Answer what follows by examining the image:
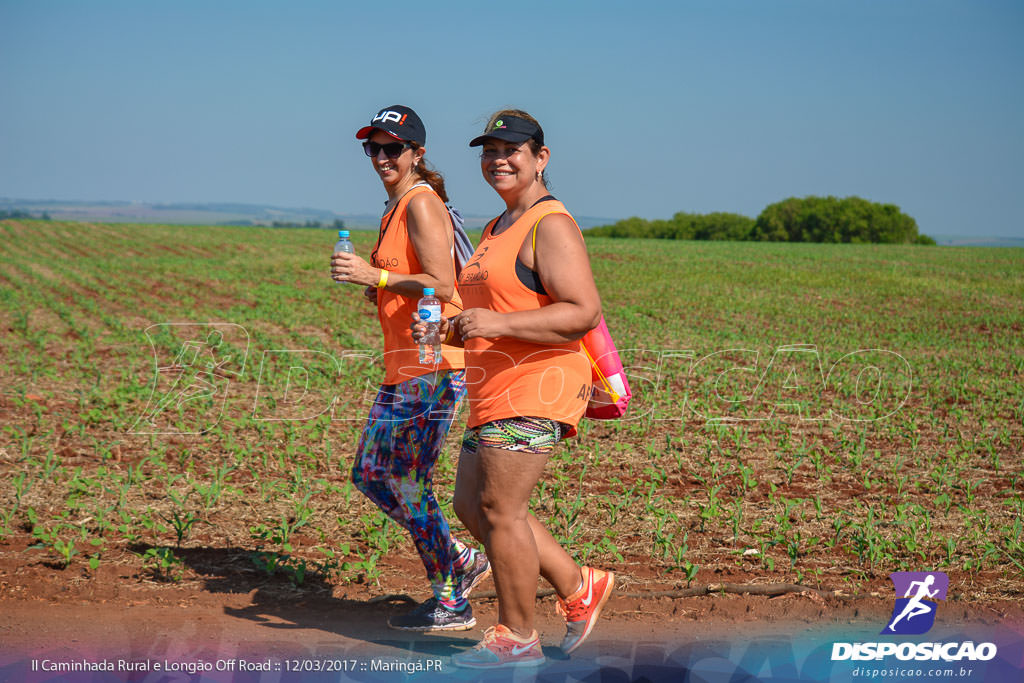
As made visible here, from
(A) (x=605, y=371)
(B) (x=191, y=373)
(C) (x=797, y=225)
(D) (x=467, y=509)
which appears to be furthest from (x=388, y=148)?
(C) (x=797, y=225)

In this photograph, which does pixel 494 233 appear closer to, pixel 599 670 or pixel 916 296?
pixel 599 670

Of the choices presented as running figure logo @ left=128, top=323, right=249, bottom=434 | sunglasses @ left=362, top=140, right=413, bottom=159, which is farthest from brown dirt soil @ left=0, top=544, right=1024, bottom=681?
running figure logo @ left=128, top=323, right=249, bottom=434

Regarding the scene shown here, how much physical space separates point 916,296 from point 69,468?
23412 mm

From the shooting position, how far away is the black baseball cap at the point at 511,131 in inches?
132

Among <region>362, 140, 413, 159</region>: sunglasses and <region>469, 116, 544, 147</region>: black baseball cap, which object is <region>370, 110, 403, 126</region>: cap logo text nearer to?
<region>362, 140, 413, 159</region>: sunglasses

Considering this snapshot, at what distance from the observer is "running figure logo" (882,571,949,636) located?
4324 millimetres

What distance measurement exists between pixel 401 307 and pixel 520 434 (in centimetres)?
102

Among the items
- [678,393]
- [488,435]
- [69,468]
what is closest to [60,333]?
[69,468]

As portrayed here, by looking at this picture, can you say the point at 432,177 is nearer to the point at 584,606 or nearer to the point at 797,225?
the point at 584,606

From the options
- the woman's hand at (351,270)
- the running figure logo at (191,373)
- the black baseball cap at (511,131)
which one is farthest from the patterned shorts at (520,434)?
the running figure logo at (191,373)

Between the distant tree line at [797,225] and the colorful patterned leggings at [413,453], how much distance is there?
298ft

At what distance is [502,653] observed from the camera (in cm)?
347

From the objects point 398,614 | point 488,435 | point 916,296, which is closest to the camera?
point 488,435

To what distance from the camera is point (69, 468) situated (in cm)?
650
